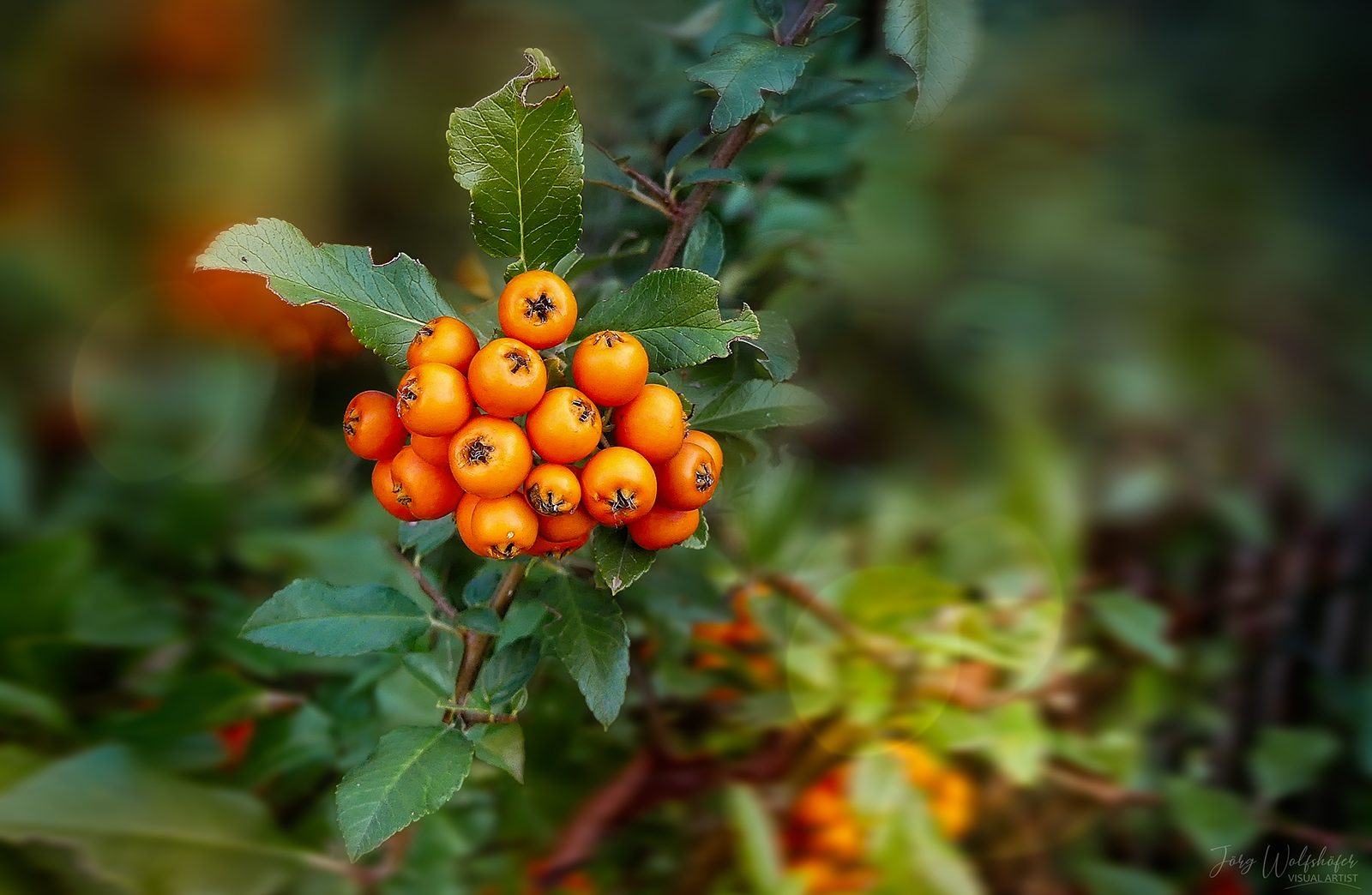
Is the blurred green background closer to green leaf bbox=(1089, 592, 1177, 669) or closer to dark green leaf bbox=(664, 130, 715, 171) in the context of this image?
green leaf bbox=(1089, 592, 1177, 669)

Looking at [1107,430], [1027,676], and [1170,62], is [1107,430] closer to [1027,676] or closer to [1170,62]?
[1027,676]

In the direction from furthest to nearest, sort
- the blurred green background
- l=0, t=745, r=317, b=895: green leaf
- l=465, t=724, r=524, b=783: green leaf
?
the blurred green background, l=0, t=745, r=317, b=895: green leaf, l=465, t=724, r=524, b=783: green leaf

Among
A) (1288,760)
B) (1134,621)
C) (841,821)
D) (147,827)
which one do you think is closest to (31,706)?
(147,827)

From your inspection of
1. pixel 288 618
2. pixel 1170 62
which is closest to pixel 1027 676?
pixel 1170 62

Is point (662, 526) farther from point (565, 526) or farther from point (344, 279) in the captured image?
point (344, 279)

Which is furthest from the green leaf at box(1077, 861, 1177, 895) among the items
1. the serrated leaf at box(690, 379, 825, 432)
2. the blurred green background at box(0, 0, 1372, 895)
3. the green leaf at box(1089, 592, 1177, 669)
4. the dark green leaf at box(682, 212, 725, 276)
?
the dark green leaf at box(682, 212, 725, 276)

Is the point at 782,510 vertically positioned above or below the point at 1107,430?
below
